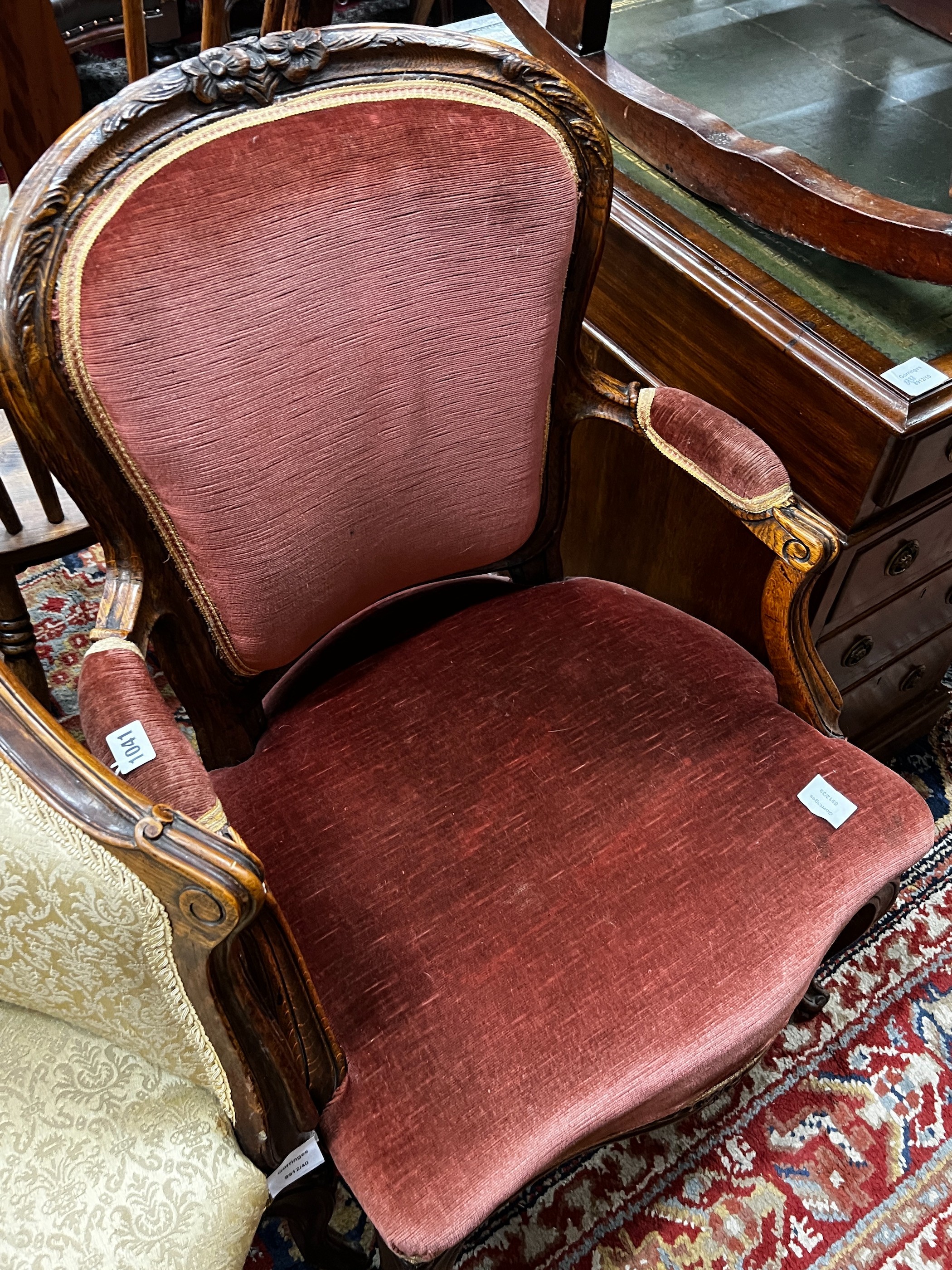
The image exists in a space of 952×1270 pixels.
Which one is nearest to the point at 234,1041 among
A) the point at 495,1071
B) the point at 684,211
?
the point at 495,1071

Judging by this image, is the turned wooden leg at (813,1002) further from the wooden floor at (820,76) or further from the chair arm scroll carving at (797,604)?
the wooden floor at (820,76)

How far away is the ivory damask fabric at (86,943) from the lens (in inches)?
19.9

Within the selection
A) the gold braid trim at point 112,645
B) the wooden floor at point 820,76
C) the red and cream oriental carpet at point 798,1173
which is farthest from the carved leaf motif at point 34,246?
the red and cream oriental carpet at point 798,1173

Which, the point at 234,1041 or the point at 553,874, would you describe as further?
the point at 553,874

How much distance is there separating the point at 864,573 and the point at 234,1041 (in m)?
→ 0.67

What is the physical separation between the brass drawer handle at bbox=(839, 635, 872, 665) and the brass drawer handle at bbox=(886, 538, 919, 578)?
9 cm

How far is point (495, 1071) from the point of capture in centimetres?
63

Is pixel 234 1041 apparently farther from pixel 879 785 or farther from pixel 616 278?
pixel 616 278

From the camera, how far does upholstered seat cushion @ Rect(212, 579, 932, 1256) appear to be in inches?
24.5

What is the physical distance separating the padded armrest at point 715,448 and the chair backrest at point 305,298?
10cm

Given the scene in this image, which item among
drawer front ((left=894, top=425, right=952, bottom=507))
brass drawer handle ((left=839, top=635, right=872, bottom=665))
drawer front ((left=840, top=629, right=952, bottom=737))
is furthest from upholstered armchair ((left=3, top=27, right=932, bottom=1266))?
drawer front ((left=840, top=629, right=952, bottom=737))

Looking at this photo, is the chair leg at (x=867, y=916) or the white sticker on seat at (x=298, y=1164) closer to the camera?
the white sticker on seat at (x=298, y=1164)

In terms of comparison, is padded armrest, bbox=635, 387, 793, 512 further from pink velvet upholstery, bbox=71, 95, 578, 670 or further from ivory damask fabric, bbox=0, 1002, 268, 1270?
ivory damask fabric, bbox=0, 1002, 268, 1270

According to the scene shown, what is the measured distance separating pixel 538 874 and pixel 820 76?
0.91 m
